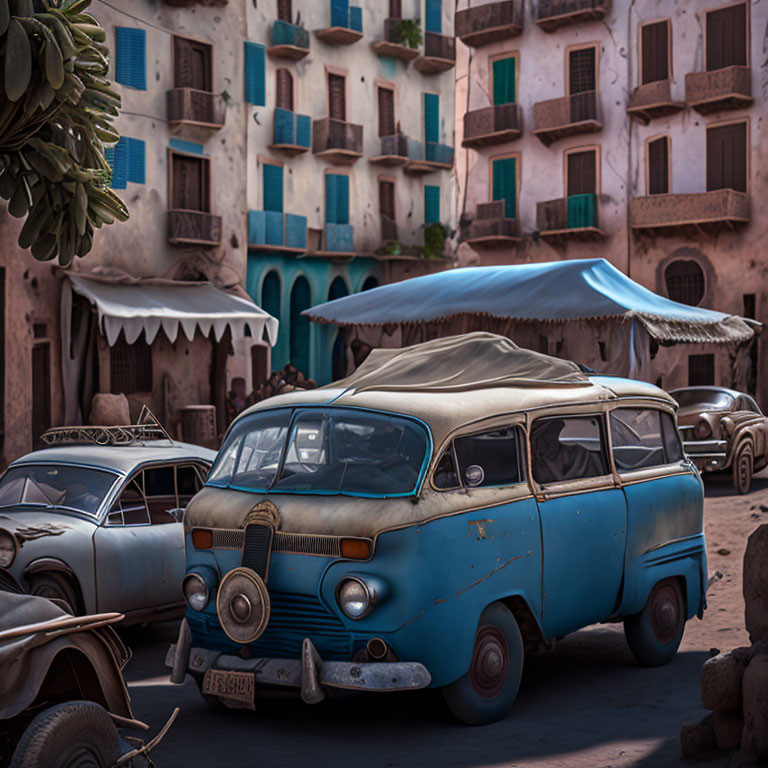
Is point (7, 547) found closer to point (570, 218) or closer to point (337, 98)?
point (570, 218)

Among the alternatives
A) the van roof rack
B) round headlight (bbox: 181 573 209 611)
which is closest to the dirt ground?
round headlight (bbox: 181 573 209 611)

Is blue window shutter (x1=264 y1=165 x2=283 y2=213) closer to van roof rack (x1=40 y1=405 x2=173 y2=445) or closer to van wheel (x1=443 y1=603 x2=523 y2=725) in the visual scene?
van roof rack (x1=40 y1=405 x2=173 y2=445)

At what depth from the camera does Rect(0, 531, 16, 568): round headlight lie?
A: 8.39 metres

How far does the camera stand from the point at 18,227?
2239 centimetres

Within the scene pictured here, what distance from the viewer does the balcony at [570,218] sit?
3297 cm

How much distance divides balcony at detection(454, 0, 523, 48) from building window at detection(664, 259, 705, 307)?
8.79m

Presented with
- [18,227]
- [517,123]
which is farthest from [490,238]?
[18,227]

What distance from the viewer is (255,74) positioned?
3147cm

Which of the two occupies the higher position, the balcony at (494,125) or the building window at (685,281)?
the balcony at (494,125)

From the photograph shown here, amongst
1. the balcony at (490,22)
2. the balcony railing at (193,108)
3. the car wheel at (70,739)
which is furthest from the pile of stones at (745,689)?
the balcony at (490,22)

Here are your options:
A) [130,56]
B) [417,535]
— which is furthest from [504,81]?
[417,535]

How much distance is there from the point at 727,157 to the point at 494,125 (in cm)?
729

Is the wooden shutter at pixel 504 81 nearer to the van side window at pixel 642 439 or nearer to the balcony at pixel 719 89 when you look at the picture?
the balcony at pixel 719 89

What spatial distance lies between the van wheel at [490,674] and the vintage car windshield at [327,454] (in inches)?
39.0
